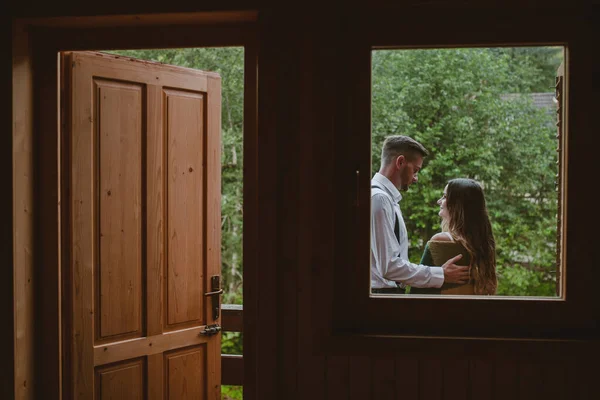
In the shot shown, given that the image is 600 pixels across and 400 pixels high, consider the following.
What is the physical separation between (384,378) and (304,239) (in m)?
0.56

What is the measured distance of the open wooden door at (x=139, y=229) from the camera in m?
2.36

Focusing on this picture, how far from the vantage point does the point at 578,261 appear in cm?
193

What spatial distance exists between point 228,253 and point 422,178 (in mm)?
5127

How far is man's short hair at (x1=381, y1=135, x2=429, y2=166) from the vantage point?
2.09 m

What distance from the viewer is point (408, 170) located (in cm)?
219

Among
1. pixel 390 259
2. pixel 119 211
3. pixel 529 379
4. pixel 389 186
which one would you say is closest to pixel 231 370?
pixel 119 211

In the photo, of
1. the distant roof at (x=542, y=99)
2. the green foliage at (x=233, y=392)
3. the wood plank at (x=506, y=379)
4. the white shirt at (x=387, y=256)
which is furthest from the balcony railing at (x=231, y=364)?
the green foliage at (x=233, y=392)

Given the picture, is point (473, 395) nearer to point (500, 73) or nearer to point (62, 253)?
point (500, 73)

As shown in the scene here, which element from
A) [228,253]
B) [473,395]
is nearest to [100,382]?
[473,395]

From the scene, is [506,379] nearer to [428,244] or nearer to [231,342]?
[428,244]

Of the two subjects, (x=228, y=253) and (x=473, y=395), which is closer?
(x=473, y=395)

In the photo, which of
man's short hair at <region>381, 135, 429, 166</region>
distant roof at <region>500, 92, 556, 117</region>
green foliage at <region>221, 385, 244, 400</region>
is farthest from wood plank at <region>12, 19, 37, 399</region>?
green foliage at <region>221, 385, 244, 400</region>

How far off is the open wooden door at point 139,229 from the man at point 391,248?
100 centimetres

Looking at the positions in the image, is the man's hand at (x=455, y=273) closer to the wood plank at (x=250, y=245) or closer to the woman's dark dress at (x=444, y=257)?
the woman's dark dress at (x=444, y=257)
